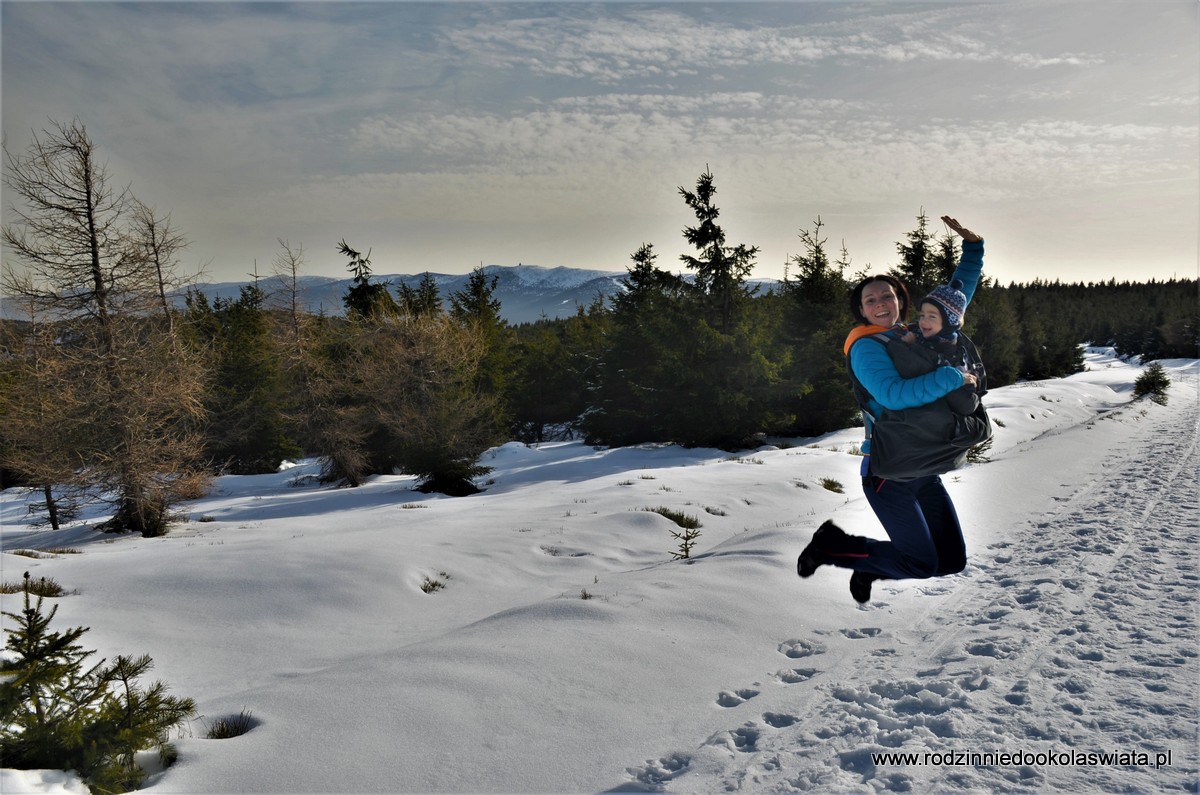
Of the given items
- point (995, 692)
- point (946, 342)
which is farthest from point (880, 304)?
point (995, 692)

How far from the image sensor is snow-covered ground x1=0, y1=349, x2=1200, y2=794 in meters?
3.89

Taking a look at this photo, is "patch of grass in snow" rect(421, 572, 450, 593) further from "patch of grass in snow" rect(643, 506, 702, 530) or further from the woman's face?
the woman's face

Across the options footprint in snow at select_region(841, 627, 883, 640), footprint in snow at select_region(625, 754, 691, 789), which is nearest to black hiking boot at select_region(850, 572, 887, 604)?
footprint in snow at select_region(625, 754, 691, 789)

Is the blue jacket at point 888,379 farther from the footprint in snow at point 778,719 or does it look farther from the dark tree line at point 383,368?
the dark tree line at point 383,368

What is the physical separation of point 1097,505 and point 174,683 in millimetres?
12734

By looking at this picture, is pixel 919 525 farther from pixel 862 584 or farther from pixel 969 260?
pixel 969 260

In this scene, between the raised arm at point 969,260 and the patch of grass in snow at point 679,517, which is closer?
the raised arm at point 969,260

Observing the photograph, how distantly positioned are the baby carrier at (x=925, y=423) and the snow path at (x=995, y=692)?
6.81 feet

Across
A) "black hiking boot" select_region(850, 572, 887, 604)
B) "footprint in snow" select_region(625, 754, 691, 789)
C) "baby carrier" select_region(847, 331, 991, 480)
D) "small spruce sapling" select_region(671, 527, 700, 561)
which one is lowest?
"small spruce sapling" select_region(671, 527, 700, 561)

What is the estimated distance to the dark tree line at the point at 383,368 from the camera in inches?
655

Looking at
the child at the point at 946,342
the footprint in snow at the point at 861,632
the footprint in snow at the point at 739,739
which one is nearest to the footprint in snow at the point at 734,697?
the footprint in snow at the point at 739,739

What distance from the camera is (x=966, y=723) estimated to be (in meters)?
4.16

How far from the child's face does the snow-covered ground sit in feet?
8.58

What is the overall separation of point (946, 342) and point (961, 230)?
2.42 feet
